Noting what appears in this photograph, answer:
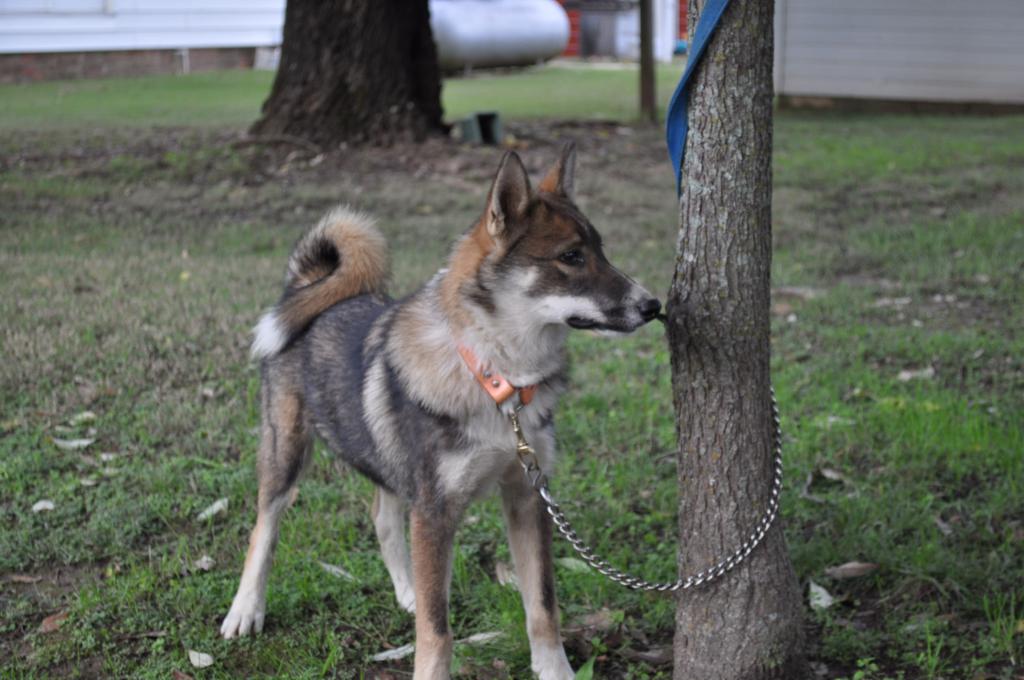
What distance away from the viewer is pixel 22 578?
13.4 ft

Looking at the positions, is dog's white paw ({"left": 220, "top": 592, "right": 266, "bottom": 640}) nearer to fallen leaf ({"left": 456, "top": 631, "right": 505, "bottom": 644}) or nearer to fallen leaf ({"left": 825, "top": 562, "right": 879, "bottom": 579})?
fallen leaf ({"left": 456, "top": 631, "right": 505, "bottom": 644})

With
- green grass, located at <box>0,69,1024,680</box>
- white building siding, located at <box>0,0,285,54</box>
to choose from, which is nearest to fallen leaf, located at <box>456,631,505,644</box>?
green grass, located at <box>0,69,1024,680</box>

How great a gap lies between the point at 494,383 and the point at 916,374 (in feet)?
10.8

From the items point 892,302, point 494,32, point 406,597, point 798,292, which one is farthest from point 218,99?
point 406,597

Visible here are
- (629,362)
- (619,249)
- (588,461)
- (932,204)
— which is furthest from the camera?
(932,204)

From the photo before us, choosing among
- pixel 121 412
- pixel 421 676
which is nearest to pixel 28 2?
pixel 121 412

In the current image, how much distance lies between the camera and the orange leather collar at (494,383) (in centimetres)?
329

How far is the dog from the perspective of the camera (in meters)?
3.26

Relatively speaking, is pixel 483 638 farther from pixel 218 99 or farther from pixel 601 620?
pixel 218 99

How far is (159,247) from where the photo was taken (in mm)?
8484

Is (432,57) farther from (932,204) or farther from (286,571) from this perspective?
(286,571)

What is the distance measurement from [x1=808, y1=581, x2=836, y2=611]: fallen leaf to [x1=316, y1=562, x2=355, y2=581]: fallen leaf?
5.43 feet

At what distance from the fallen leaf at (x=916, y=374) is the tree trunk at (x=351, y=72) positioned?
6784 millimetres

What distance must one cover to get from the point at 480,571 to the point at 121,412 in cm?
226
